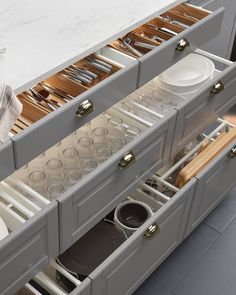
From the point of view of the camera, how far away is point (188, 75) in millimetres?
2002

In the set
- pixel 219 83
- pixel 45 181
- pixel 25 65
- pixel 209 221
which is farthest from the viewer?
pixel 209 221

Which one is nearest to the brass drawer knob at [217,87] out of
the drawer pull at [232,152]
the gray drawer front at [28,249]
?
the drawer pull at [232,152]

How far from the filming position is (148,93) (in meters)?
1.92

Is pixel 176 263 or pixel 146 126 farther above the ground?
pixel 146 126

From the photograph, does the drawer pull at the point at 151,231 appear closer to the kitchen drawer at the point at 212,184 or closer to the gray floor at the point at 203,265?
the kitchen drawer at the point at 212,184

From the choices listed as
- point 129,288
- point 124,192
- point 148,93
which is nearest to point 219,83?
point 148,93

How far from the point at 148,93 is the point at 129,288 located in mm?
640

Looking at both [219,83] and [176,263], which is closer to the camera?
[219,83]

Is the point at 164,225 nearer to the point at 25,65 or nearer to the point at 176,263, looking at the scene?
the point at 176,263

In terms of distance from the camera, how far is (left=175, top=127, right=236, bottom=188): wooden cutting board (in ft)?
6.06

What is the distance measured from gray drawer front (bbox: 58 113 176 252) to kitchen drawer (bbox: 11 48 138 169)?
0.13m

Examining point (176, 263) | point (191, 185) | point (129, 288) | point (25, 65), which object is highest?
point (25, 65)

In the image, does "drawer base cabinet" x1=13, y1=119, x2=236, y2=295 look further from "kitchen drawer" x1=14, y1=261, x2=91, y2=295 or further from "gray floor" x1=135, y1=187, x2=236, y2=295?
"gray floor" x1=135, y1=187, x2=236, y2=295

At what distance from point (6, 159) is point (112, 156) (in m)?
0.33
